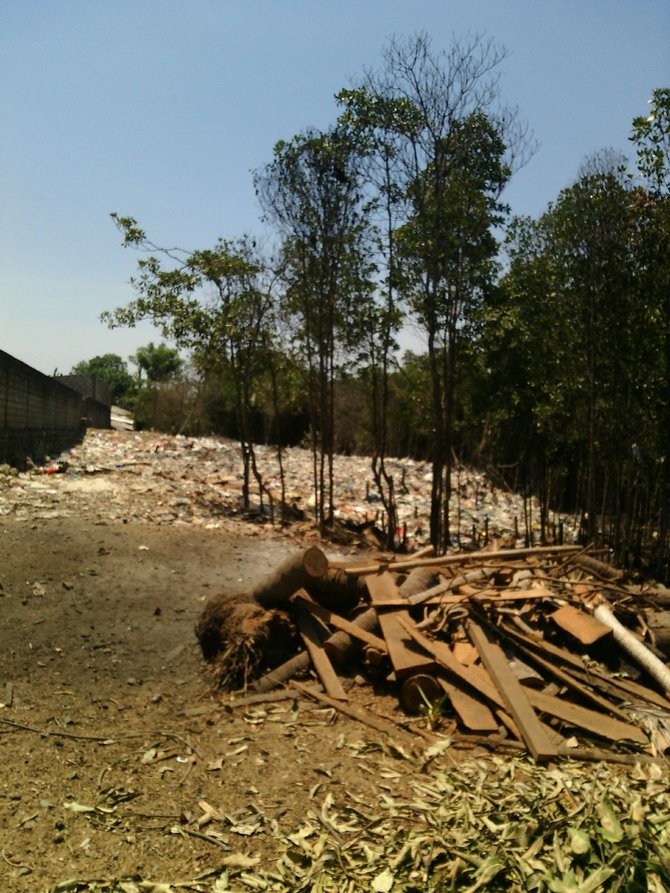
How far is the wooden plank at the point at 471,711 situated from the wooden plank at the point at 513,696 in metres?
0.12

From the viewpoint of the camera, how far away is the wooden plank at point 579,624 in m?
4.86

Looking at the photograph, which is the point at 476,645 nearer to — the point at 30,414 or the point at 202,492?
the point at 202,492

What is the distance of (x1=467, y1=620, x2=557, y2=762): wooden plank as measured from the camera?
3.88 meters

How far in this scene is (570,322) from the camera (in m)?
10.2

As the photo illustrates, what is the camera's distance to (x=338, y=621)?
17.4ft

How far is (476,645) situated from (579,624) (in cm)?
74

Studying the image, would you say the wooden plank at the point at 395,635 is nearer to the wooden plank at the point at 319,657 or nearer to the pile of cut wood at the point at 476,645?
the pile of cut wood at the point at 476,645

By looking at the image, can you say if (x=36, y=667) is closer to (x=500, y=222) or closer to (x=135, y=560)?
(x=135, y=560)

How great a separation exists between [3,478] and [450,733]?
767 cm

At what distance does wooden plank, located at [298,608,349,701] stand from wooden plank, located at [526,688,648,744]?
1.17m

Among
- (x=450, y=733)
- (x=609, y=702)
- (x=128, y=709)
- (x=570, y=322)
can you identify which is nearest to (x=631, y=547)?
(x=570, y=322)

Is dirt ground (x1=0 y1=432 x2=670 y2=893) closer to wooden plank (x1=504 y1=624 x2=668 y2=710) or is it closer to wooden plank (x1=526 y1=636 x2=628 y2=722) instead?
wooden plank (x1=526 y1=636 x2=628 y2=722)

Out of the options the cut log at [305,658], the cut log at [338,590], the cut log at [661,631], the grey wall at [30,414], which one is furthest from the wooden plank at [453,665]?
the grey wall at [30,414]

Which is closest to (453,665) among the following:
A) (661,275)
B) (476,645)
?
(476,645)
